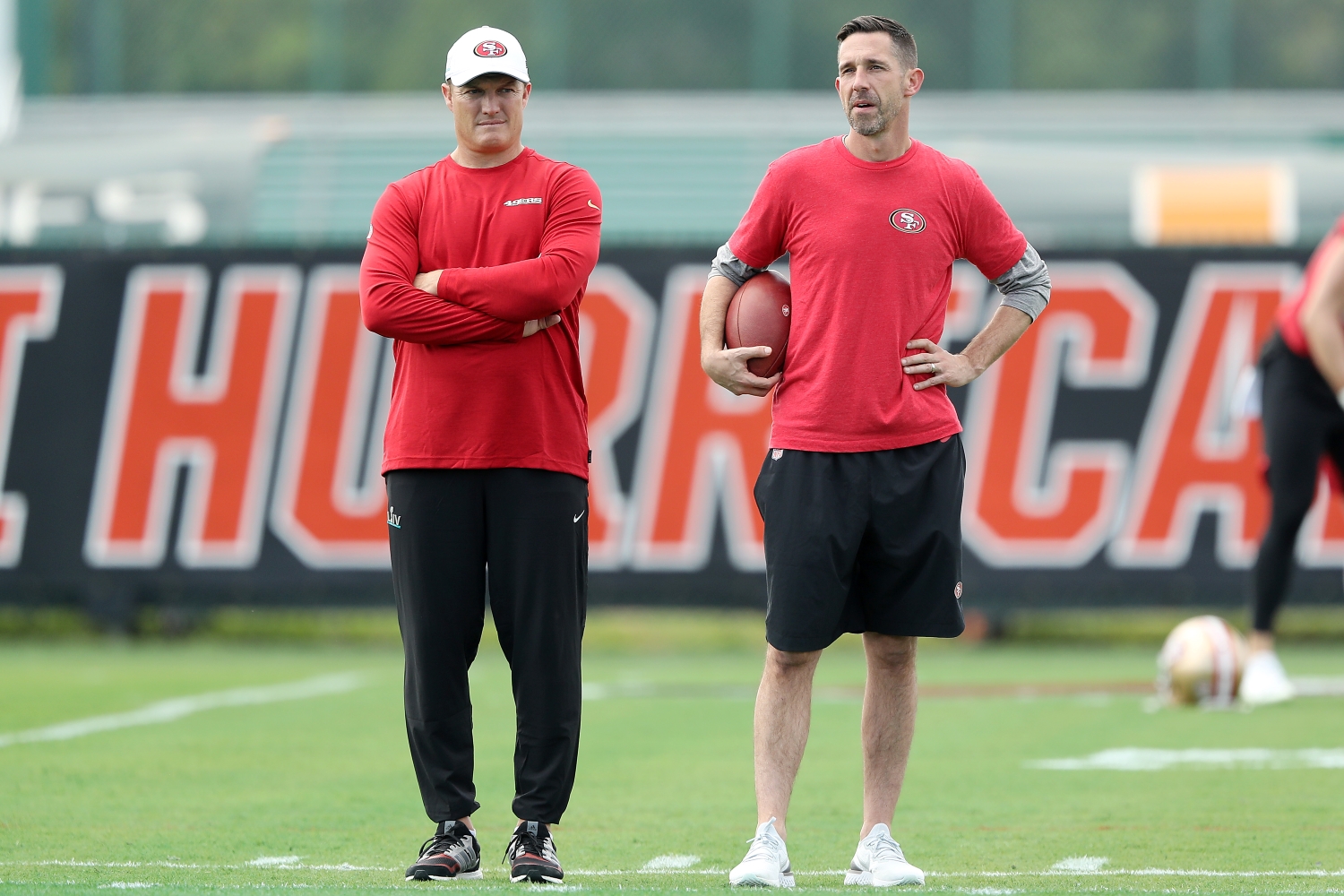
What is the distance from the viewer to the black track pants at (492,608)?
4.93 m

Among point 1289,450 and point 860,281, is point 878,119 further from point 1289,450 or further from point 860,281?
point 1289,450

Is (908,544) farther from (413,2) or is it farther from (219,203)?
(413,2)

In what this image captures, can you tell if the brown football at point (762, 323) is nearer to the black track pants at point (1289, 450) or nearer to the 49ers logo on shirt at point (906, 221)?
the 49ers logo on shirt at point (906, 221)

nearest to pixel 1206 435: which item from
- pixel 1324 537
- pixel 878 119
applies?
pixel 1324 537

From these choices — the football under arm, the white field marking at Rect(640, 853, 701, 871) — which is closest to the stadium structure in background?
the football under arm

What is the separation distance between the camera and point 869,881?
4.79 metres

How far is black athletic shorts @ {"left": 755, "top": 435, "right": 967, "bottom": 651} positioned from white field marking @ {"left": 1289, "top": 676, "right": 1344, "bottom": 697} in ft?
17.2

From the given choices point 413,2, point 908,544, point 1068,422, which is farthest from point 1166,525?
point 413,2

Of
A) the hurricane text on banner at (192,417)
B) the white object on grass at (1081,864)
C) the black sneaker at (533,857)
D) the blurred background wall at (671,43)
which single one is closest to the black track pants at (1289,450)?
the white object on grass at (1081,864)

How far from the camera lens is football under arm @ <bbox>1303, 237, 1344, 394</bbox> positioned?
8.21 meters

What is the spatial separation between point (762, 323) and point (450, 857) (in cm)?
157

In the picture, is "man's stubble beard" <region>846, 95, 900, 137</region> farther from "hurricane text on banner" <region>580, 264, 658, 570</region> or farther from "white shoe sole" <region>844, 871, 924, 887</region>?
"hurricane text on banner" <region>580, 264, 658, 570</region>

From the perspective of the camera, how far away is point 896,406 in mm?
4832

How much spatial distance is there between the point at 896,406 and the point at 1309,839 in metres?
1.87
